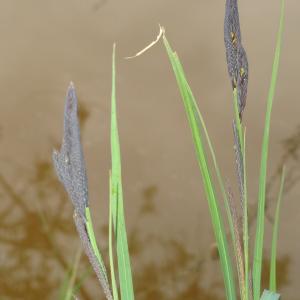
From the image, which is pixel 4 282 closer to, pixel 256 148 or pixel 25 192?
pixel 25 192

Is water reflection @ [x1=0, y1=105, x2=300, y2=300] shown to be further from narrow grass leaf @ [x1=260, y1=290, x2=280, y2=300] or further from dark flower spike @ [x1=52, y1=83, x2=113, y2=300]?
dark flower spike @ [x1=52, y1=83, x2=113, y2=300]

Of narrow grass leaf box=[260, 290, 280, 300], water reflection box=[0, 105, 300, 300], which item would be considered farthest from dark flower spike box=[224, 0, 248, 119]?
water reflection box=[0, 105, 300, 300]

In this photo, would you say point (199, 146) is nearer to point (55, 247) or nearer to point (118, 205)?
point (118, 205)

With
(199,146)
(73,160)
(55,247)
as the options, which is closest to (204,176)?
(199,146)

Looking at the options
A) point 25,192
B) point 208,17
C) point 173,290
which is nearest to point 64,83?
point 25,192

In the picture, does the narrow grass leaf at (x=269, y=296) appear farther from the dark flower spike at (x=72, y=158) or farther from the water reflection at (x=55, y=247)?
the water reflection at (x=55, y=247)

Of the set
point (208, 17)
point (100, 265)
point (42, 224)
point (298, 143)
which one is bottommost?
point (100, 265)
